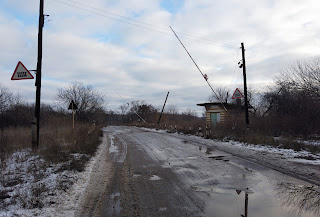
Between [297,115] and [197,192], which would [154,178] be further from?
[297,115]

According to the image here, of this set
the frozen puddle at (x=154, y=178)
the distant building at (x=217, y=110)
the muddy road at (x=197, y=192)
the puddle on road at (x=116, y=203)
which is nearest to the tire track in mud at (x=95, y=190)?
the muddy road at (x=197, y=192)

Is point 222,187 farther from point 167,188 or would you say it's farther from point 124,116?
point 124,116

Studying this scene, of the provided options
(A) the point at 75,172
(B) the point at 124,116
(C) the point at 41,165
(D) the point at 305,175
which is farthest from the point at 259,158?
(B) the point at 124,116

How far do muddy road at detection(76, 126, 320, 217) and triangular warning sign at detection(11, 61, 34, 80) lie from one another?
4.84m

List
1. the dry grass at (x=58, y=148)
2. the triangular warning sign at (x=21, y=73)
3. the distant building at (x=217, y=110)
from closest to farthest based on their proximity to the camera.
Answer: the dry grass at (x=58, y=148)
the triangular warning sign at (x=21, y=73)
the distant building at (x=217, y=110)

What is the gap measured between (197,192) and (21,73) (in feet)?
27.5

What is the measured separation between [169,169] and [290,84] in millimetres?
16008

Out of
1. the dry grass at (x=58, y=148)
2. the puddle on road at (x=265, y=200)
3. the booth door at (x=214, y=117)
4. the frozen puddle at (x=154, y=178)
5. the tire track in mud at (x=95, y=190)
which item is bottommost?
the tire track in mud at (x=95, y=190)

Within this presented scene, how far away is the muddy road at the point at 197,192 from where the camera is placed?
4305 millimetres

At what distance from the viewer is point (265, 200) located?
4789 millimetres

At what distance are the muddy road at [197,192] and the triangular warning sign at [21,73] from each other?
4.84m

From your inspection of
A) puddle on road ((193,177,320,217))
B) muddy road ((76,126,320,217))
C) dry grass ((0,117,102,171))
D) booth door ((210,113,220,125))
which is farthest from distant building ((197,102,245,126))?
puddle on road ((193,177,320,217))

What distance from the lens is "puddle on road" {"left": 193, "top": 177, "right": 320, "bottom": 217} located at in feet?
13.8

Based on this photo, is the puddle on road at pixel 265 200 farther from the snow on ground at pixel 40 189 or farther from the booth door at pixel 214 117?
the booth door at pixel 214 117
